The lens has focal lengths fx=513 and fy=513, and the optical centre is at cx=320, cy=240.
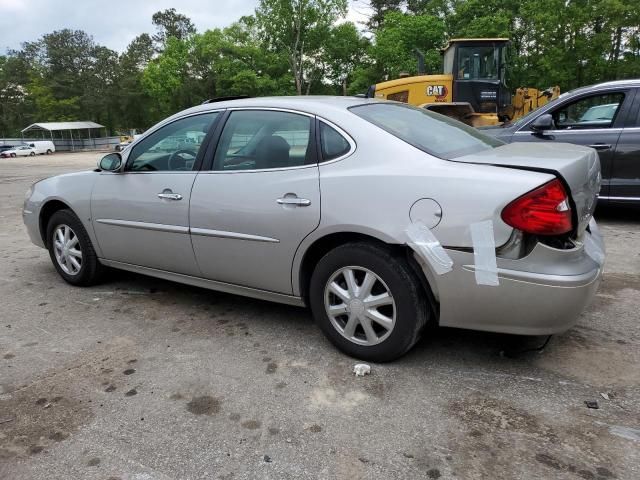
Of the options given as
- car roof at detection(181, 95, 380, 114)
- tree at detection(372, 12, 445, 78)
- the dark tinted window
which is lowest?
the dark tinted window

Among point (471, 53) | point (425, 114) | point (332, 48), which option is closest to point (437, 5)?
point (332, 48)

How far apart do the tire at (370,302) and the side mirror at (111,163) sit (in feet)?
6.57

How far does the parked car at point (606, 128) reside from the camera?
5.91 meters

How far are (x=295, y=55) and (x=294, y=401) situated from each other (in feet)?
178

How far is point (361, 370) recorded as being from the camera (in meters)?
2.85

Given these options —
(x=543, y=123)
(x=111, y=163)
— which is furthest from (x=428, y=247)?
(x=543, y=123)

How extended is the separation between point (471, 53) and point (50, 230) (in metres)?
12.1

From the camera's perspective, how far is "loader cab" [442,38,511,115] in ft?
43.8

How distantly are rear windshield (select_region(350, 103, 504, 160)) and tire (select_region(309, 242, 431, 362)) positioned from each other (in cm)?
66

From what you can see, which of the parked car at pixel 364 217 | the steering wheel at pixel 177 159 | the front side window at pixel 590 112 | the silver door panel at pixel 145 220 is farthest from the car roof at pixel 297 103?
the front side window at pixel 590 112

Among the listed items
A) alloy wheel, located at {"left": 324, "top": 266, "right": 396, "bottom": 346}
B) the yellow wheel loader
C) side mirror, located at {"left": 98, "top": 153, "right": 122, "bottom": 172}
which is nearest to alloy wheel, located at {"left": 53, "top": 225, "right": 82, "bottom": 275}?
side mirror, located at {"left": 98, "top": 153, "right": 122, "bottom": 172}

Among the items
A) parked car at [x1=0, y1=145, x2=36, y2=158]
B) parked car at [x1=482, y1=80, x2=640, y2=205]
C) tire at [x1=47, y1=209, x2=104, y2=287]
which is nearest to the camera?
tire at [x1=47, y1=209, x2=104, y2=287]

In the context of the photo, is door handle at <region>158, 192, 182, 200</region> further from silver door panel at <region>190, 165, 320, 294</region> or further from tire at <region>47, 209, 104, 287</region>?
tire at <region>47, 209, 104, 287</region>

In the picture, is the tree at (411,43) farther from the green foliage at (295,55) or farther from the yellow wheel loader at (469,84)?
the yellow wheel loader at (469,84)
